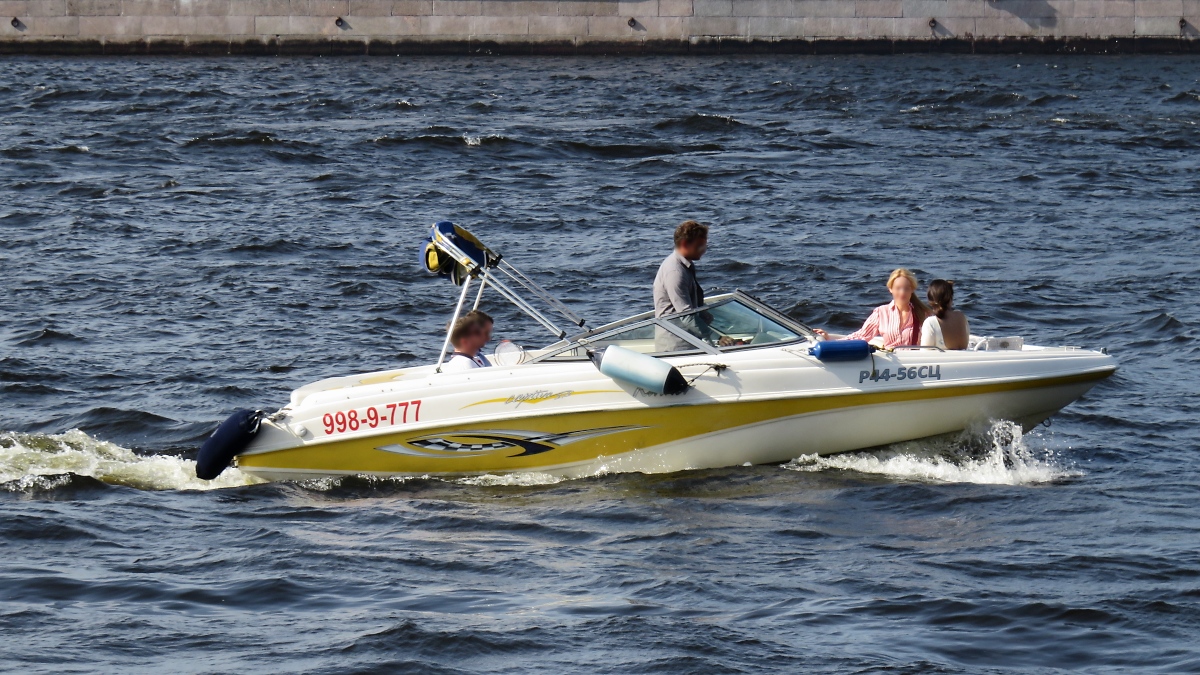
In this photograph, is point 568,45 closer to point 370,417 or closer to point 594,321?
point 594,321

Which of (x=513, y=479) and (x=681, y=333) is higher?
(x=681, y=333)

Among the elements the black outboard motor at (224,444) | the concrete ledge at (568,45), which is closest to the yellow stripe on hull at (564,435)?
the black outboard motor at (224,444)

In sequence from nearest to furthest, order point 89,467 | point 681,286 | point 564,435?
point 564,435 → point 681,286 → point 89,467

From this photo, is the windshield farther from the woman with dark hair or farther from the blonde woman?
the woman with dark hair

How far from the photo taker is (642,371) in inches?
423

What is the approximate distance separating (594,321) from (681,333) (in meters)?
5.31

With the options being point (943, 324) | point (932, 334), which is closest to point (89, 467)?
point (932, 334)

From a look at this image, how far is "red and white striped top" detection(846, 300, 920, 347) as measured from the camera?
1162 cm

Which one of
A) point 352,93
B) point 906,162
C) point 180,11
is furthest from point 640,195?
point 180,11

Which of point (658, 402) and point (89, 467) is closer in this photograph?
point (658, 402)

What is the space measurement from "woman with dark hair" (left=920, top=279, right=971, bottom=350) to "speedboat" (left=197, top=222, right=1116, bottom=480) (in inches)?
5.0

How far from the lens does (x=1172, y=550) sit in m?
9.66

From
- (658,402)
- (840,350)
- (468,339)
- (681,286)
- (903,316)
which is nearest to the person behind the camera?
(840,350)

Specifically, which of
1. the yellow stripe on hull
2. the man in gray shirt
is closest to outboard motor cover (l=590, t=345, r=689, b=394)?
the yellow stripe on hull
